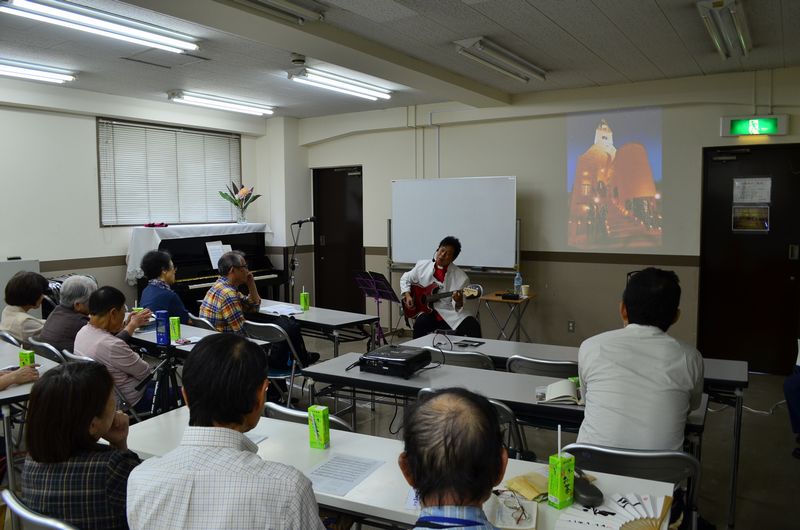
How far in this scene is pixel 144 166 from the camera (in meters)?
7.42

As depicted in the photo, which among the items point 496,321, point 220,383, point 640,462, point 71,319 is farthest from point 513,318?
point 220,383

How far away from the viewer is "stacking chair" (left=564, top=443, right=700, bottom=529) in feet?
6.75

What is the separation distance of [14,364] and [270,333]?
5.14ft

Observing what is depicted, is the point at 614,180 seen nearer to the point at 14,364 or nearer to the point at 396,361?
the point at 396,361

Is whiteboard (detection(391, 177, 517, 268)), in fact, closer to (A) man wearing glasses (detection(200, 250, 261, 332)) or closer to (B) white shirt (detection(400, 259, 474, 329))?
(B) white shirt (detection(400, 259, 474, 329))

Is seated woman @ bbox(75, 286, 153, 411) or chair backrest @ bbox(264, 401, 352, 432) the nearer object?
chair backrest @ bbox(264, 401, 352, 432)

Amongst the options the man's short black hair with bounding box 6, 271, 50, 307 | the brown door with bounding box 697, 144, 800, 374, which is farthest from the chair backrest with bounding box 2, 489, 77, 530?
the brown door with bounding box 697, 144, 800, 374

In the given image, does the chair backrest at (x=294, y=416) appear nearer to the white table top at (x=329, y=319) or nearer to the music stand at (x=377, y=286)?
the white table top at (x=329, y=319)

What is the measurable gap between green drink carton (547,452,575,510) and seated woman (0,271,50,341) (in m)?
3.73

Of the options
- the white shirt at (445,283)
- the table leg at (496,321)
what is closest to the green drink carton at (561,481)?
the white shirt at (445,283)

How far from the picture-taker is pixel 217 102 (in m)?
7.16

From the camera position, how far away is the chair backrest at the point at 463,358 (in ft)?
11.7

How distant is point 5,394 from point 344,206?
5981 mm

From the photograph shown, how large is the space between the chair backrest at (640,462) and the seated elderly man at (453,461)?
98 cm
